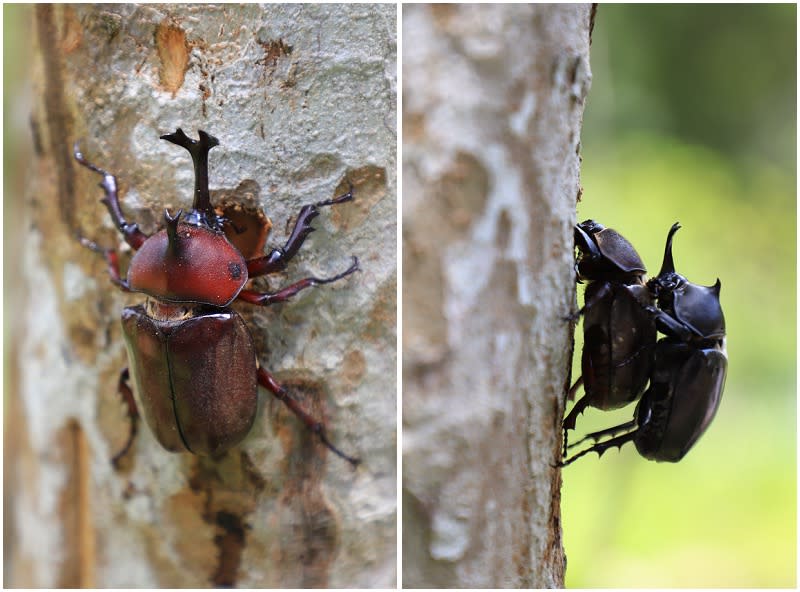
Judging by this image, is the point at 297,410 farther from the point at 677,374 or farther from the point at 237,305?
the point at 677,374

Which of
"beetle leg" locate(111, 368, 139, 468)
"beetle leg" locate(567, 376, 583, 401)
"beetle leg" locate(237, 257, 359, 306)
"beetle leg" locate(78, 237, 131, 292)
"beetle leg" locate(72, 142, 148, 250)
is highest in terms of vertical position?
"beetle leg" locate(72, 142, 148, 250)

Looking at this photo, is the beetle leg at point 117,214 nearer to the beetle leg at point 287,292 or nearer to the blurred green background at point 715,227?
the beetle leg at point 287,292

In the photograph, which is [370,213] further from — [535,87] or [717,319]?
[717,319]

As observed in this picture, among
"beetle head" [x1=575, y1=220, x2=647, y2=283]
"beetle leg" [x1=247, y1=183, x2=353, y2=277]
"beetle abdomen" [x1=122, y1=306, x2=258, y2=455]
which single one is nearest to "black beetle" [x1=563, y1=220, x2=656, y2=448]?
"beetle head" [x1=575, y1=220, x2=647, y2=283]

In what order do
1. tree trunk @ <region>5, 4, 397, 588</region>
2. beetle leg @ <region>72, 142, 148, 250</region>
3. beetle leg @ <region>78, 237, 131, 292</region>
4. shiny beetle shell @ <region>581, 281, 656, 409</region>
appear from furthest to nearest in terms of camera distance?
1. beetle leg @ <region>78, 237, 131, 292</region>
2. beetle leg @ <region>72, 142, 148, 250</region>
3. shiny beetle shell @ <region>581, 281, 656, 409</region>
4. tree trunk @ <region>5, 4, 397, 588</region>

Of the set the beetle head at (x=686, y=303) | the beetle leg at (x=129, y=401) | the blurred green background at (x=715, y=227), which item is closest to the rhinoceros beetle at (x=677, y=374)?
the beetle head at (x=686, y=303)

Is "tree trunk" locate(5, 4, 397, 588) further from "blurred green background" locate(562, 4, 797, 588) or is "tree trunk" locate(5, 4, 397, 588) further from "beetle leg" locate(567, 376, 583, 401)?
"blurred green background" locate(562, 4, 797, 588)

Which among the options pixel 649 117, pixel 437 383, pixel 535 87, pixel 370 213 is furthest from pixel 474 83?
pixel 649 117
